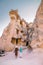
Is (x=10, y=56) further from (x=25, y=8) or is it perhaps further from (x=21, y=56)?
(x=25, y=8)

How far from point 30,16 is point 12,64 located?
0.78 metres

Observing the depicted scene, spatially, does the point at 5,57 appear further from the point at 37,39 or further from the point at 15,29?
the point at 15,29

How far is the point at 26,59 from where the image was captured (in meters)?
2.27

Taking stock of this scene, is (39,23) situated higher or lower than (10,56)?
higher

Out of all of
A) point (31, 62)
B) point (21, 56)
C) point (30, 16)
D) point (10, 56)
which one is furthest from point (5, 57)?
point (30, 16)

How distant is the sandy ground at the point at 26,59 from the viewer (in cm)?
216

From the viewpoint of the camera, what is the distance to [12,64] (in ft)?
7.03

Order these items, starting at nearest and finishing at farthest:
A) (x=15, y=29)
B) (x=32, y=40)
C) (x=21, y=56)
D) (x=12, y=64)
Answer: (x=12, y=64) → (x=21, y=56) → (x=32, y=40) → (x=15, y=29)

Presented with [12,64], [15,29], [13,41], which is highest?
[15,29]

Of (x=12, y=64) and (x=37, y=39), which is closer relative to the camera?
(x=12, y=64)

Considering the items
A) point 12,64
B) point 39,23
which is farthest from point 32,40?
point 12,64

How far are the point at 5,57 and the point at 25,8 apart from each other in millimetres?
706

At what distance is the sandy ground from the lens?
216 cm

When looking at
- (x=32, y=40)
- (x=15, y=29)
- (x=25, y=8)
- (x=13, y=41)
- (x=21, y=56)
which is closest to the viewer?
(x=21, y=56)
